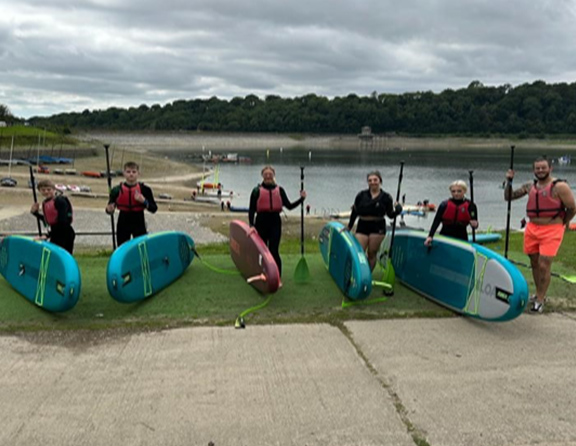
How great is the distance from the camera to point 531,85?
171500 mm

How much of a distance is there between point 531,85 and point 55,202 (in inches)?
7596

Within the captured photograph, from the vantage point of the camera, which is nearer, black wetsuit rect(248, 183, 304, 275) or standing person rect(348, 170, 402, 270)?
standing person rect(348, 170, 402, 270)

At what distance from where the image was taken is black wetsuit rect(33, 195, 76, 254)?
630cm

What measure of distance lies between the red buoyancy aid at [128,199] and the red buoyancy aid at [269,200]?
160 centimetres

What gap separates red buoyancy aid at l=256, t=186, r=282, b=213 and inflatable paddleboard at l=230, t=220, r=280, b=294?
1.14ft

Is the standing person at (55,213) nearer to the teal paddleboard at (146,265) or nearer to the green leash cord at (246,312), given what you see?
the teal paddleboard at (146,265)

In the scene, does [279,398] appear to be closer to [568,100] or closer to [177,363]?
[177,363]

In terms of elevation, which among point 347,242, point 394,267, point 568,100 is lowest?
point 394,267

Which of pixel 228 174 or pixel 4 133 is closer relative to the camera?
pixel 228 174

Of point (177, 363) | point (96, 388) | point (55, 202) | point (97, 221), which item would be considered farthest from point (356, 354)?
point (97, 221)

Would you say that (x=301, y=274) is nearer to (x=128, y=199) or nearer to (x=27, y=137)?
(x=128, y=199)

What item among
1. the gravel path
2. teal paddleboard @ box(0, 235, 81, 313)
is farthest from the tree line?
teal paddleboard @ box(0, 235, 81, 313)

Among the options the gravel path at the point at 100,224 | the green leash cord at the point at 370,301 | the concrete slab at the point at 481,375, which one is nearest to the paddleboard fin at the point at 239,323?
the concrete slab at the point at 481,375

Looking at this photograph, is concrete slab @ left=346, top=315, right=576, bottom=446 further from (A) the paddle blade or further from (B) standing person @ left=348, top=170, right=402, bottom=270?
(A) the paddle blade
